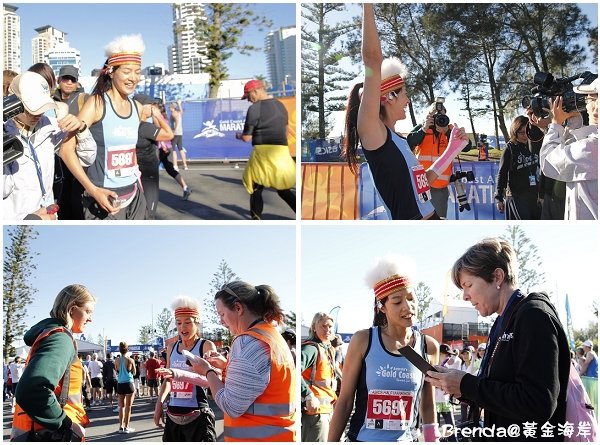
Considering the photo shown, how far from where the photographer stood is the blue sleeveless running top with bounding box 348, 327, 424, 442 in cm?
292

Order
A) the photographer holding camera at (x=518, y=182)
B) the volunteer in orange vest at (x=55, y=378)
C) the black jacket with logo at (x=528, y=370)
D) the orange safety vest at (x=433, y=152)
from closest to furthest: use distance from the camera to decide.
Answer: the black jacket with logo at (x=528, y=370) → the volunteer in orange vest at (x=55, y=378) → the orange safety vest at (x=433, y=152) → the photographer holding camera at (x=518, y=182)

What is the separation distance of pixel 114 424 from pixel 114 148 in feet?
4.15

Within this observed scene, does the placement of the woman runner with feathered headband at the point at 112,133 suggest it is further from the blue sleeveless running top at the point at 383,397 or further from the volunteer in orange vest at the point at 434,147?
the blue sleeveless running top at the point at 383,397

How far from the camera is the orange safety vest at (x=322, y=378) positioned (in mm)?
3670

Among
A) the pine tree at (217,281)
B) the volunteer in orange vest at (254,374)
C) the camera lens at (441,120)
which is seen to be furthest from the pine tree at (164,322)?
the camera lens at (441,120)

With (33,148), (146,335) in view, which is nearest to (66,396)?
(146,335)

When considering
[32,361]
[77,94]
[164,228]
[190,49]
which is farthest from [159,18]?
[32,361]

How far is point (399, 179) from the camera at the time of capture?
10.9ft

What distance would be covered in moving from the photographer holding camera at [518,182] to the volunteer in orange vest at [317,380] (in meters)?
1.04

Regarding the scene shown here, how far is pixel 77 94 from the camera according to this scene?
141 inches

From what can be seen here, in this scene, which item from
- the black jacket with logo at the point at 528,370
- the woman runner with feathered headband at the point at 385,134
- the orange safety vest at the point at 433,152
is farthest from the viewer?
the orange safety vest at the point at 433,152

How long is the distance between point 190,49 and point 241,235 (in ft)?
3.05

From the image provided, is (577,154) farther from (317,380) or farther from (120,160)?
(120,160)

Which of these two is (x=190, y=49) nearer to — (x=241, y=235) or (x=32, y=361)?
(x=241, y=235)
